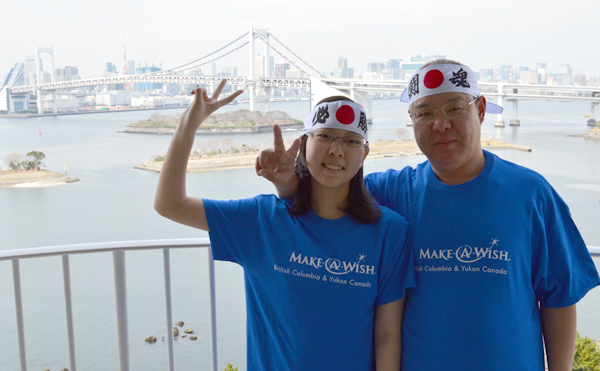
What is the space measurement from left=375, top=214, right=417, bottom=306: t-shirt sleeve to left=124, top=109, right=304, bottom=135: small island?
246 inches

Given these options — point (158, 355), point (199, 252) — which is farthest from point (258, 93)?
point (158, 355)

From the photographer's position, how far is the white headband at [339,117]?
2.71ft

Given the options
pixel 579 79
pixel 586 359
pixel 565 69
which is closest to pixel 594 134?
pixel 579 79

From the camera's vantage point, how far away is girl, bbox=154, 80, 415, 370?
0.80 metres

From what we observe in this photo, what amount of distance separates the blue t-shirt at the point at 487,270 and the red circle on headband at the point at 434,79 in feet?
0.52

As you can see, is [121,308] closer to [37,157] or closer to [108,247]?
[108,247]

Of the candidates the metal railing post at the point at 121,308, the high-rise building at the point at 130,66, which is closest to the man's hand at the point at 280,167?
the metal railing post at the point at 121,308

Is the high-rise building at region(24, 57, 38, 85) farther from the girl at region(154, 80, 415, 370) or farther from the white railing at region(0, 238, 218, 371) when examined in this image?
the girl at region(154, 80, 415, 370)

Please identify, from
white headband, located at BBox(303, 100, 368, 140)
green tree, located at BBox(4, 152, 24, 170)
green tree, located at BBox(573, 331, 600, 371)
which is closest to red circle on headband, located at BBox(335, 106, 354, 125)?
white headband, located at BBox(303, 100, 368, 140)

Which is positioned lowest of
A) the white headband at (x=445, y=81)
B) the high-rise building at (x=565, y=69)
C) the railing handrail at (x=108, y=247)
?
the railing handrail at (x=108, y=247)

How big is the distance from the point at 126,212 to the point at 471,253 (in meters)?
9.99

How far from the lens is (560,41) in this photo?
7.93m

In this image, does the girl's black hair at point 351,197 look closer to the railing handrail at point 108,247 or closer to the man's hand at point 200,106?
the man's hand at point 200,106

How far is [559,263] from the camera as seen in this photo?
0.80m
